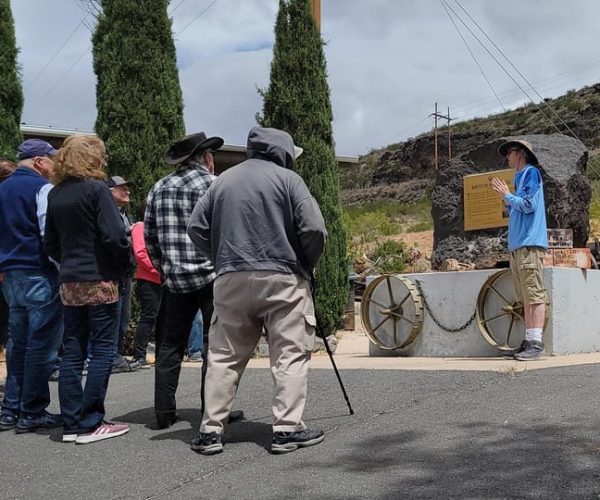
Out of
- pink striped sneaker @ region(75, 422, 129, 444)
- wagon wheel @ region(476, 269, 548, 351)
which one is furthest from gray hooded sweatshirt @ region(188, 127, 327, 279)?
wagon wheel @ region(476, 269, 548, 351)

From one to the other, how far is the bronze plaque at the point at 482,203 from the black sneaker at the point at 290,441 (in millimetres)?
5894

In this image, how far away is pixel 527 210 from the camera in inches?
275

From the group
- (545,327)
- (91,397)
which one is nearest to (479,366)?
(545,327)

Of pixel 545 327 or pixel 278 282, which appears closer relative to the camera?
pixel 278 282

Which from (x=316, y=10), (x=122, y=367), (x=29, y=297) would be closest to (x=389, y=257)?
(x=316, y=10)

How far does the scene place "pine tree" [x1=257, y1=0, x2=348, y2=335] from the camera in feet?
40.4

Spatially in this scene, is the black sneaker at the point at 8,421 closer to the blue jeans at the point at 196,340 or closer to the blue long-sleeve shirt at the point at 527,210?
the blue jeans at the point at 196,340

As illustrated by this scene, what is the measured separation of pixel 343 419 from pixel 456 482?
1.50 m

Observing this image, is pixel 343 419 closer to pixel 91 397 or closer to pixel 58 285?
pixel 91 397

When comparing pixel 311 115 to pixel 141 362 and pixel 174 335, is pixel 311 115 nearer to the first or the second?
pixel 141 362

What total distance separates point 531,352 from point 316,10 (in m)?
7.83

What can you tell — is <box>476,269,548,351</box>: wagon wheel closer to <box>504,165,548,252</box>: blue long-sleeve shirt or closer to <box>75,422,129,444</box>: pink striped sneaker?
<box>504,165,548,252</box>: blue long-sleeve shirt

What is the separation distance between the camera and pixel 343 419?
5.02m

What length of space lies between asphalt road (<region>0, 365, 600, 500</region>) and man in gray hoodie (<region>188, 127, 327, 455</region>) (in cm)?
24
